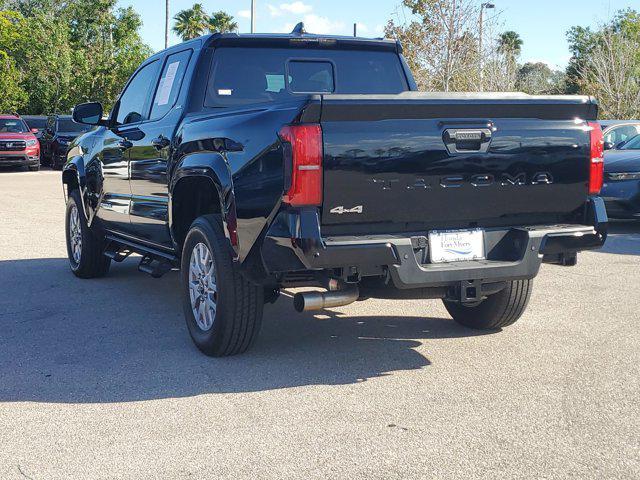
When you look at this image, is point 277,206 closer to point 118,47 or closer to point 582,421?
point 582,421

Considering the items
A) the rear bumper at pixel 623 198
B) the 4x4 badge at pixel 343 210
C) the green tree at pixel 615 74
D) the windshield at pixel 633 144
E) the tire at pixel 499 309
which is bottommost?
the tire at pixel 499 309

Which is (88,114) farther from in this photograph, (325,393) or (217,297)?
(325,393)

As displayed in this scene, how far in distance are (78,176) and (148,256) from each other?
169 centimetres

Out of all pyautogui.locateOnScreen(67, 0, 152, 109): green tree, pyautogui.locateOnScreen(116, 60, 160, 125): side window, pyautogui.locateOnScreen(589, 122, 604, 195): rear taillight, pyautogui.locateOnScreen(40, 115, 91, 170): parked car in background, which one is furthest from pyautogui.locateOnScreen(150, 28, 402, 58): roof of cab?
pyautogui.locateOnScreen(67, 0, 152, 109): green tree

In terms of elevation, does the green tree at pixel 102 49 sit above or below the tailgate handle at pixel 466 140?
above

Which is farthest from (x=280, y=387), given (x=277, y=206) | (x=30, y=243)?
(x=30, y=243)

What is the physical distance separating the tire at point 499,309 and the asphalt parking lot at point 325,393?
12 cm

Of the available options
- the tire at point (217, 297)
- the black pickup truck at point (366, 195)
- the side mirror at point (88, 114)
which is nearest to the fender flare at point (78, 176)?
the side mirror at point (88, 114)

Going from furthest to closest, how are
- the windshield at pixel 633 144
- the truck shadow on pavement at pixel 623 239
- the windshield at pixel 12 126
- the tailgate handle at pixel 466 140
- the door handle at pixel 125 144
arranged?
the windshield at pixel 12 126
the windshield at pixel 633 144
the truck shadow on pavement at pixel 623 239
the door handle at pixel 125 144
the tailgate handle at pixel 466 140

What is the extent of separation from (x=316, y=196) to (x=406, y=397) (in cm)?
117

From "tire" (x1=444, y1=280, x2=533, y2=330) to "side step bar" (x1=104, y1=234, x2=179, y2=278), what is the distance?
6.89 feet

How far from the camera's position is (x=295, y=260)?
4504 mm

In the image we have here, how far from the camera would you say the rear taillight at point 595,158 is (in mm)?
5059

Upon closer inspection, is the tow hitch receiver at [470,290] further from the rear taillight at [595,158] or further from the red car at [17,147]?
the red car at [17,147]
